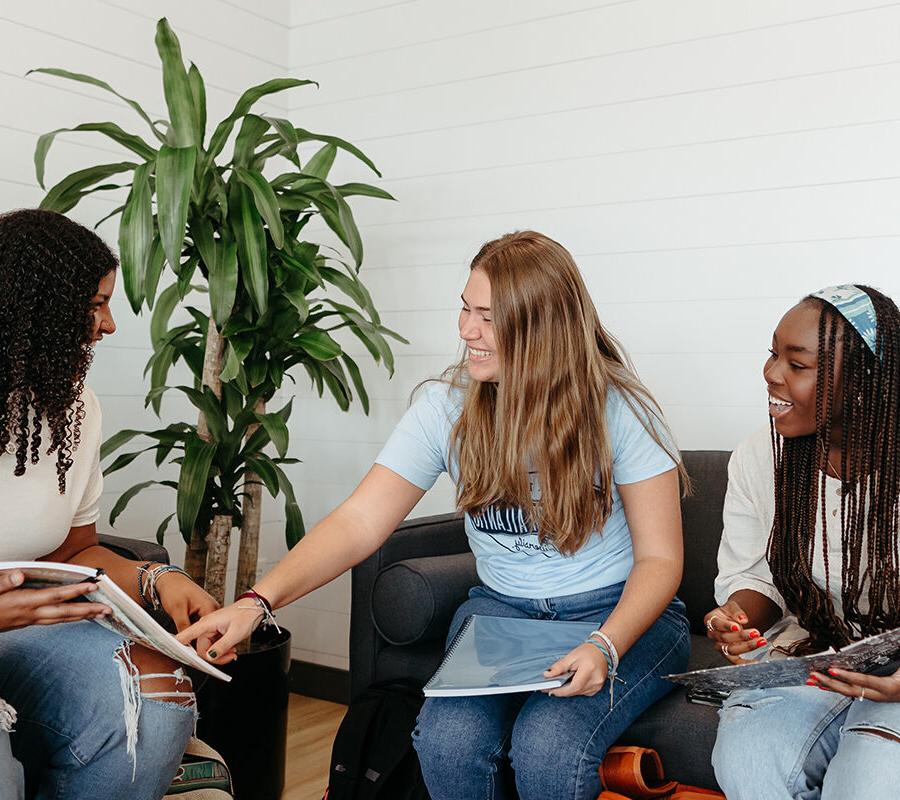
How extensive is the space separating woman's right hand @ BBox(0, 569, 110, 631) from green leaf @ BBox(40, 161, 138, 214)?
109 cm

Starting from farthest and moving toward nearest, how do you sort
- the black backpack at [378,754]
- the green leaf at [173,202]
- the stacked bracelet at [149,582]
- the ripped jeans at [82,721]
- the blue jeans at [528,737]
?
the green leaf at [173,202], the black backpack at [378,754], the stacked bracelet at [149,582], the blue jeans at [528,737], the ripped jeans at [82,721]

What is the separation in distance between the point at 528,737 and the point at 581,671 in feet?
0.55

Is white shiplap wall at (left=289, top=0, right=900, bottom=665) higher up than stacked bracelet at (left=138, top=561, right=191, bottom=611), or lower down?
higher up

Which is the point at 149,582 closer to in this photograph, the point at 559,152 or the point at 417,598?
the point at 417,598

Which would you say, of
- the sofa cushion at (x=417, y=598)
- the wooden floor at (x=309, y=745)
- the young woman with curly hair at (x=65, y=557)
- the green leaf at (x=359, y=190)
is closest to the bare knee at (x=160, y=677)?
the young woman with curly hair at (x=65, y=557)

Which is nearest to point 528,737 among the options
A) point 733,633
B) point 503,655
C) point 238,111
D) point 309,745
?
point 503,655

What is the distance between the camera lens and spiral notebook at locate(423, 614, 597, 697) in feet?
5.21

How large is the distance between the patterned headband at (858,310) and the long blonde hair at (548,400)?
40 cm

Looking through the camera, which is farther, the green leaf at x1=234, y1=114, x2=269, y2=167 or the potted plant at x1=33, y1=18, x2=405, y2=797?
the green leaf at x1=234, y1=114, x2=269, y2=167

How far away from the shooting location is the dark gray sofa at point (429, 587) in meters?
2.19

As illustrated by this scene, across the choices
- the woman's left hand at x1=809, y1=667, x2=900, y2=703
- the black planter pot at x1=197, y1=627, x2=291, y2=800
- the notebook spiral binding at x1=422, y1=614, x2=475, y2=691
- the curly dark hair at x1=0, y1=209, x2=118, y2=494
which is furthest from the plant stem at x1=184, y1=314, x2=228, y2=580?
the woman's left hand at x1=809, y1=667, x2=900, y2=703

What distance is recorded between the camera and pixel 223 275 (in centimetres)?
230

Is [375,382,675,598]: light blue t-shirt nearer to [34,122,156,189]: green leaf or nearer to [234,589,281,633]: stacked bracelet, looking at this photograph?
[234,589,281,633]: stacked bracelet

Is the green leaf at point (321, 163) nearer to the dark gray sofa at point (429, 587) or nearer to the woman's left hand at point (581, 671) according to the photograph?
the dark gray sofa at point (429, 587)
